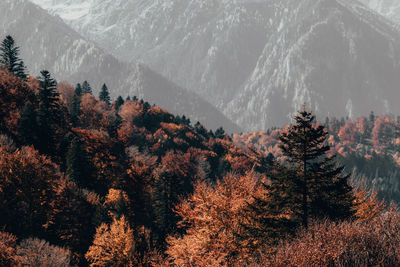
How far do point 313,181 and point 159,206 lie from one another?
47.2 metres

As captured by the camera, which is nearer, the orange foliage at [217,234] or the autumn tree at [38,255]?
the orange foliage at [217,234]

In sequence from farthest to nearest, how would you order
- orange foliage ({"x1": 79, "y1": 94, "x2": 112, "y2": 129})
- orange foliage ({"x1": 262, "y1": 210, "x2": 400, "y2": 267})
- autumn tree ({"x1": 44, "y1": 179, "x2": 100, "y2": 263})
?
orange foliage ({"x1": 79, "y1": 94, "x2": 112, "y2": 129}), autumn tree ({"x1": 44, "y1": 179, "x2": 100, "y2": 263}), orange foliage ({"x1": 262, "y1": 210, "x2": 400, "y2": 267})

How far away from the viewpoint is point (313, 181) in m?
27.7

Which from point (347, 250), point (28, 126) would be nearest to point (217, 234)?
point (347, 250)

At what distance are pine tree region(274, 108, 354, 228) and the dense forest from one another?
9 centimetres

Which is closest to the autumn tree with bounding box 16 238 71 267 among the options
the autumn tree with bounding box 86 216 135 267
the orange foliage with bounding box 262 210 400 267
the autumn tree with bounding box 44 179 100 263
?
the autumn tree with bounding box 86 216 135 267

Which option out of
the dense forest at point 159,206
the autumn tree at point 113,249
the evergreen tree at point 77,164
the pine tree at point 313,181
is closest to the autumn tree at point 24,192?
the dense forest at point 159,206

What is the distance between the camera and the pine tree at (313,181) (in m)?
27.3

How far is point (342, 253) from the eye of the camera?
19.4 m

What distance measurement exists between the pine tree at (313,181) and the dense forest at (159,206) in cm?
9

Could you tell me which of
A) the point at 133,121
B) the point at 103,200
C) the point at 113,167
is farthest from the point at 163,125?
the point at 103,200

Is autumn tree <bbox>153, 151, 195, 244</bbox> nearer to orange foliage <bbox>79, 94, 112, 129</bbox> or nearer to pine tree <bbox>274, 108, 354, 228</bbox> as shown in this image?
pine tree <bbox>274, 108, 354, 228</bbox>

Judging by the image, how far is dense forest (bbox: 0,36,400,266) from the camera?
23672 mm

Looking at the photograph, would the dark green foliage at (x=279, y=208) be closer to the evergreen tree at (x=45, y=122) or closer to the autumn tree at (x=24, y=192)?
the autumn tree at (x=24, y=192)
